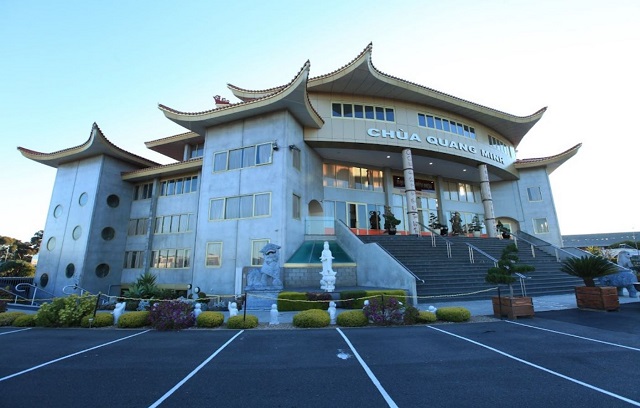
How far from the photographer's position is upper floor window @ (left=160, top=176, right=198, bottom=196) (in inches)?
927

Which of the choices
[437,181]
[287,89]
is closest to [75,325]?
[287,89]

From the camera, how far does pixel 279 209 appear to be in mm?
17484

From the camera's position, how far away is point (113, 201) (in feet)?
80.0

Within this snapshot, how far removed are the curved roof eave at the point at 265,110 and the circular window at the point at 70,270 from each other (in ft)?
45.3

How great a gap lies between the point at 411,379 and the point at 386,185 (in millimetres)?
23134

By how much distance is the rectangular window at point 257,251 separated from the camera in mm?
17516

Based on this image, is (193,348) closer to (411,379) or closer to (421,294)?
(411,379)

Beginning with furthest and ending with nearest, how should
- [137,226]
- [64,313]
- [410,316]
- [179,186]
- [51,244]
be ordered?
[137,226] < [179,186] < [51,244] < [64,313] < [410,316]

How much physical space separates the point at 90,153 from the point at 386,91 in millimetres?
24988

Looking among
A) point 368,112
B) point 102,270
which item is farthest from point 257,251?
point 102,270

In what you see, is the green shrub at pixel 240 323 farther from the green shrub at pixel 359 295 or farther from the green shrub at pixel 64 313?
the green shrub at pixel 64 313

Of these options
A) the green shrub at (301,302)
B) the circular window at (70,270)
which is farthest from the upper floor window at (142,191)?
the green shrub at (301,302)

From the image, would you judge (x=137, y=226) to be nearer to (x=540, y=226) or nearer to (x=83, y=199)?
(x=83, y=199)

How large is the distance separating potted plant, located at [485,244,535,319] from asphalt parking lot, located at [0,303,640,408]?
989mm
